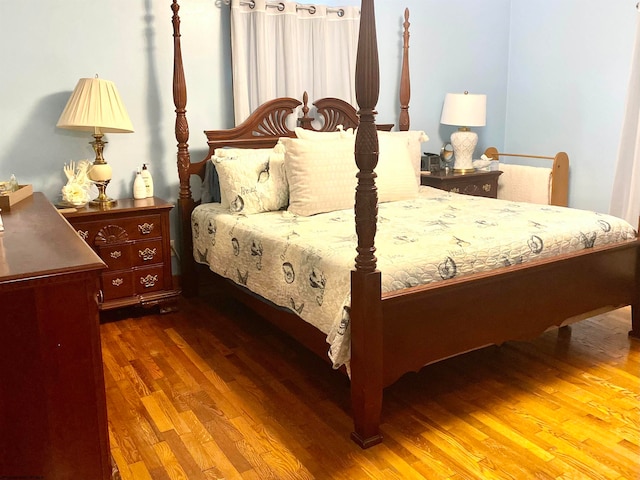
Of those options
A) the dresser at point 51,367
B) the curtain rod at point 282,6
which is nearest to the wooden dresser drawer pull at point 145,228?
the curtain rod at point 282,6

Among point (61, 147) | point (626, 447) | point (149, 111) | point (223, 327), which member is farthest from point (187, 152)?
point (626, 447)

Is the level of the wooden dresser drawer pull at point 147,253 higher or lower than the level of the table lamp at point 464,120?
lower

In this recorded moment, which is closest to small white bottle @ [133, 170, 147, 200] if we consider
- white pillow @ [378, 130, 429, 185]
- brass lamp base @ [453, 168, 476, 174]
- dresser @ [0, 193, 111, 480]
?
white pillow @ [378, 130, 429, 185]

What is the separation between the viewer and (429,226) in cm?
255

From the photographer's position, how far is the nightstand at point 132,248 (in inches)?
117

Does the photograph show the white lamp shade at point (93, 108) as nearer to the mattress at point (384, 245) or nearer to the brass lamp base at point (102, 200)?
the brass lamp base at point (102, 200)

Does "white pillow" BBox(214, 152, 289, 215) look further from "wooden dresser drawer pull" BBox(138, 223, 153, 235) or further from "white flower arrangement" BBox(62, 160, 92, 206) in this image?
"white flower arrangement" BBox(62, 160, 92, 206)

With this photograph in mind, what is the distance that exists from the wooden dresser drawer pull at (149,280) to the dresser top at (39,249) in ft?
3.84

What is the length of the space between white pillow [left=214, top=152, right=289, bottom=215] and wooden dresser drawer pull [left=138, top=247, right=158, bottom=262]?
1.67 feet

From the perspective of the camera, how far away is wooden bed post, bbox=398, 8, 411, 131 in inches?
159

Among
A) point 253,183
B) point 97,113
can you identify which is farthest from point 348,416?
point 97,113

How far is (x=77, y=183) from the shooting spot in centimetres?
304

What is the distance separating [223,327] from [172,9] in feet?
5.94

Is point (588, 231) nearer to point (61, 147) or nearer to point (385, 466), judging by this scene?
point (385, 466)
